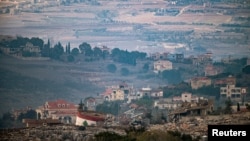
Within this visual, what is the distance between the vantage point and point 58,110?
143ft

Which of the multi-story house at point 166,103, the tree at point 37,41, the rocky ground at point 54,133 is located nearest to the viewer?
the rocky ground at point 54,133

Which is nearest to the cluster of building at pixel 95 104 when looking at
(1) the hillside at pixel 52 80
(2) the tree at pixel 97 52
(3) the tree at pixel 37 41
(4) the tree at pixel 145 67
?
(1) the hillside at pixel 52 80

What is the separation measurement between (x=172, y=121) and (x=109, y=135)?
240 inches

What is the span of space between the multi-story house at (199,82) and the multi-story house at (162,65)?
455cm

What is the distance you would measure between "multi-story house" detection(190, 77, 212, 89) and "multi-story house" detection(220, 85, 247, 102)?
1279 millimetres

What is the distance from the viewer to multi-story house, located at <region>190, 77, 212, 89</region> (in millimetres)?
49438

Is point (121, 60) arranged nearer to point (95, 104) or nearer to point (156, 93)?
point (156, 93)

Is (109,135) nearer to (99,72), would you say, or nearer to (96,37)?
(99,72)

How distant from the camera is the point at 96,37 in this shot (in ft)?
205

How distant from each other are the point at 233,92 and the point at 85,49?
1289 centimetres

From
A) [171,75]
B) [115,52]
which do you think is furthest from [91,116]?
[115,52]

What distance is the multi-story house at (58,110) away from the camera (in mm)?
40594

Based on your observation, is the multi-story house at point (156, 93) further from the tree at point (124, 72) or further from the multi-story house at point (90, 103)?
the tree at point (124, 72)

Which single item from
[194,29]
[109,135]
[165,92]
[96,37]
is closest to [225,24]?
[194,29]
